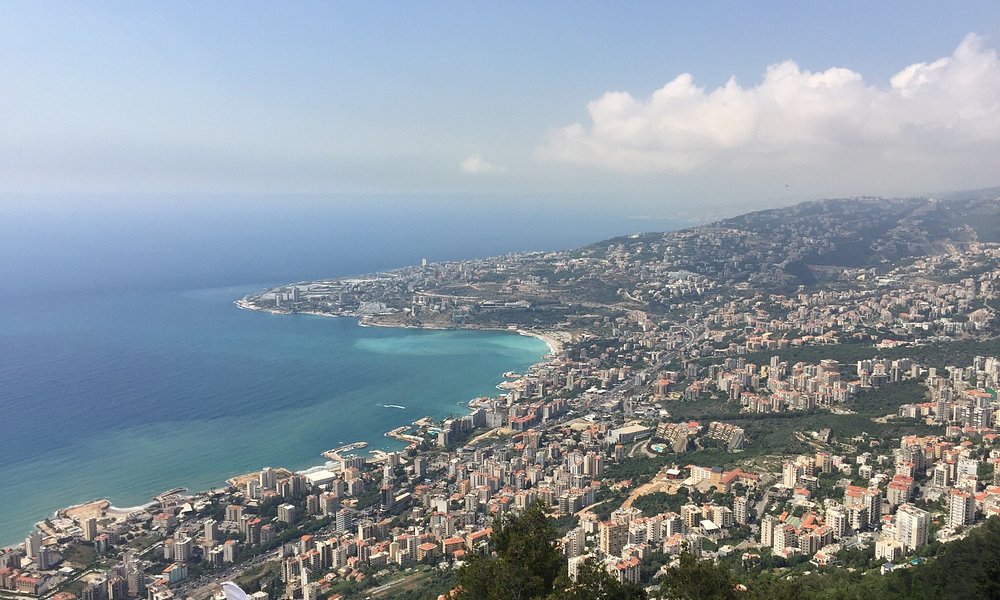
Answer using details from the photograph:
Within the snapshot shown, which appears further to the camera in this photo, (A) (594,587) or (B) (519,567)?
(B) (519,567)

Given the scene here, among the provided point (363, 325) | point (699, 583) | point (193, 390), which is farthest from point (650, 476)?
point (363, 325)

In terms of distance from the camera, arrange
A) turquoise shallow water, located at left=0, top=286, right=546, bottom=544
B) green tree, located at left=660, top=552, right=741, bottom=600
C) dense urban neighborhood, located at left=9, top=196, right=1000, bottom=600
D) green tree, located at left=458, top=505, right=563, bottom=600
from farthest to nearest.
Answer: turquoise shallow water, located at left=0, top=286, right=546, bottom=544 < dense urban neighborhood, located at left=9, top=196, right=1000, bottom=600 < green tree, located at left=458, top=505, right=563, bottom=600 < green tree, located at left=660, top=552, right=741, bottom=600

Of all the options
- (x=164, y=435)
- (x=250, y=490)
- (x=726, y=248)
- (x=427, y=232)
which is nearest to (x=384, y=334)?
(x=164, y=435)

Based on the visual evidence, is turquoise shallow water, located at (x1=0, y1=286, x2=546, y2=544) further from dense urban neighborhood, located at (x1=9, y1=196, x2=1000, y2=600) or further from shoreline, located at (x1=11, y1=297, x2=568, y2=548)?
dense urban neighborhood, located at (x1=9, y1=196, x2=1000, y2=600)

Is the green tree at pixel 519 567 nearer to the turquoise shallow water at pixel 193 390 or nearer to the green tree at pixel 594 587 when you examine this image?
the green tree at pixel 594 587

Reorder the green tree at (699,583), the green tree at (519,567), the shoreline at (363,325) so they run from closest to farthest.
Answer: the green tree at (699,583), the green tree at (519,567), the shoreline at (363,325)

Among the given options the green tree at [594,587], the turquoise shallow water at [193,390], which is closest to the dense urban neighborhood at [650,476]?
the green tree at [594,587]

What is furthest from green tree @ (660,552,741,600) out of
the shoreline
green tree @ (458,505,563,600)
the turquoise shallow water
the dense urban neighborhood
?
the turquoise shallow water

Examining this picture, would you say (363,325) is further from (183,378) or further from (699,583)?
(699,583)

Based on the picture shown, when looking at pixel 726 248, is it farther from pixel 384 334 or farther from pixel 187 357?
pixel 187 357
